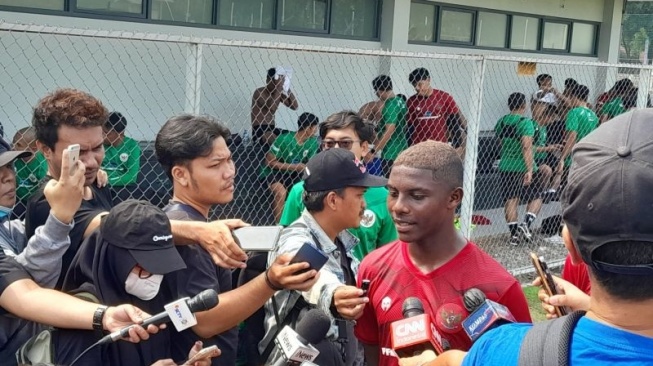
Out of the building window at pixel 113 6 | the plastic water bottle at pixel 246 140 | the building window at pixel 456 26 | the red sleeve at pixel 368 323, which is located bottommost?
the red sleeve at pixel 368 323

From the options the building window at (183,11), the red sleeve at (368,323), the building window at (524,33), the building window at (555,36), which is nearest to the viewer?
the red sleeve at (368,323)

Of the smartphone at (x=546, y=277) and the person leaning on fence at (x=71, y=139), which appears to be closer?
the smartphone at (x=546, y=277)

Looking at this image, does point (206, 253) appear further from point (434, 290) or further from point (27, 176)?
point (27, 176)

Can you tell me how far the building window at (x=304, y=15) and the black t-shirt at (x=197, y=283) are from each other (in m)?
6.52

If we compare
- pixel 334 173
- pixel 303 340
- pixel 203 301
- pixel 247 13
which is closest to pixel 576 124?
pixel 247 13

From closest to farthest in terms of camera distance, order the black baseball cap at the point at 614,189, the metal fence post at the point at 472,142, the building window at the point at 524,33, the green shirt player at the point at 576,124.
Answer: the black baseball cap at the point at 614,189 < the metal fence post at the point at 472,142 < the green shirt player at the point at 576,124 < the building window at the point at 524,33

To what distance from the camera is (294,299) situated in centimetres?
298

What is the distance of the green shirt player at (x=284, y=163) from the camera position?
650 centimetres

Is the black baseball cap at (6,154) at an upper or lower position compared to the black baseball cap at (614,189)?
lower

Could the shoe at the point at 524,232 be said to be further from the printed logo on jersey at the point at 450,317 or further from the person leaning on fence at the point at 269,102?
the printed logo on jersey at the point at 450,317

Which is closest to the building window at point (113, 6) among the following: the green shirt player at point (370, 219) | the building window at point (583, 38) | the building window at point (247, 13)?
the building window at point (247, 13)

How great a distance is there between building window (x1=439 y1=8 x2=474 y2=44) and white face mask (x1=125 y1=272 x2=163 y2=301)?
9.37m

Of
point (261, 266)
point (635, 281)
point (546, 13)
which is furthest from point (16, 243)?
point (546, 13)

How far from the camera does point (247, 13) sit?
8.59m
